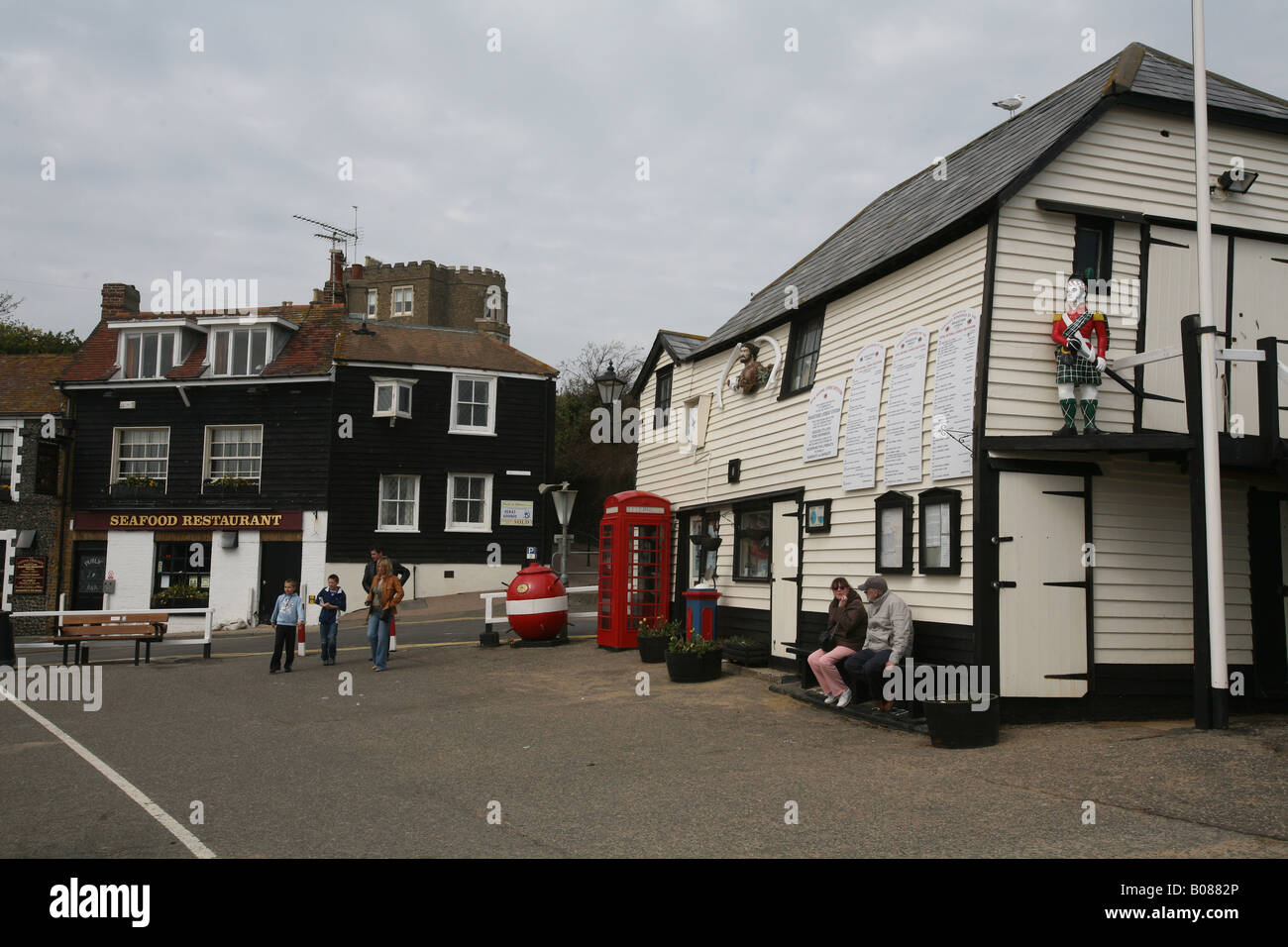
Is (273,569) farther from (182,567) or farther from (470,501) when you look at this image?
(470,501)

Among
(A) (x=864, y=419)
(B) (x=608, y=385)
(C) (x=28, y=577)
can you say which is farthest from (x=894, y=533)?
(C) (x=28, y=577)

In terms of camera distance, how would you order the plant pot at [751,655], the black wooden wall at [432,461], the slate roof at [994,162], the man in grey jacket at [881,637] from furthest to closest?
the black wooden wall at [432,461], the plant pot at [751,655], the slate roof at [994,162], the man in grey jacket at [881,637]

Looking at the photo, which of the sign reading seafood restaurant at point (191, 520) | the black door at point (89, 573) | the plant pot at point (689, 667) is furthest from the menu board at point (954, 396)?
the black door at point (89, 573)

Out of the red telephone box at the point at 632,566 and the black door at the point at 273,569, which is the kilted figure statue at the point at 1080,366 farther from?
the black door at the point at 273,569

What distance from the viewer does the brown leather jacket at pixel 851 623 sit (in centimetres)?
1180

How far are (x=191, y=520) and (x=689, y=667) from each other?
21.9 metres

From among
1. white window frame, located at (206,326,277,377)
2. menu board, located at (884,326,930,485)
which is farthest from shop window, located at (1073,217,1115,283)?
white window frame, located at (206,326,277,377)

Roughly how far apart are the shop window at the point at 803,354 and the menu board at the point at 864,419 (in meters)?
1.52

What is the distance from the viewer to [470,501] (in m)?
32.2

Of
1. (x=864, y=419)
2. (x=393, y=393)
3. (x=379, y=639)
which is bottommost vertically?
(x=379, y=639)

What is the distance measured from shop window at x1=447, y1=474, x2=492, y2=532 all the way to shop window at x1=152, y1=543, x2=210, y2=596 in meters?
7.60

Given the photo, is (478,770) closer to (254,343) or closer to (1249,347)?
(1249,347)

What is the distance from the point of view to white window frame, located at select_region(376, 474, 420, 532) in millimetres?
31031

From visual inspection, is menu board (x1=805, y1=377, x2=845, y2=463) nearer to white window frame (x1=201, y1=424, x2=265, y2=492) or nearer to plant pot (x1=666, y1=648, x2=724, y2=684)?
plant pot (x1=666, y1=648, x2=724, y2=684)
